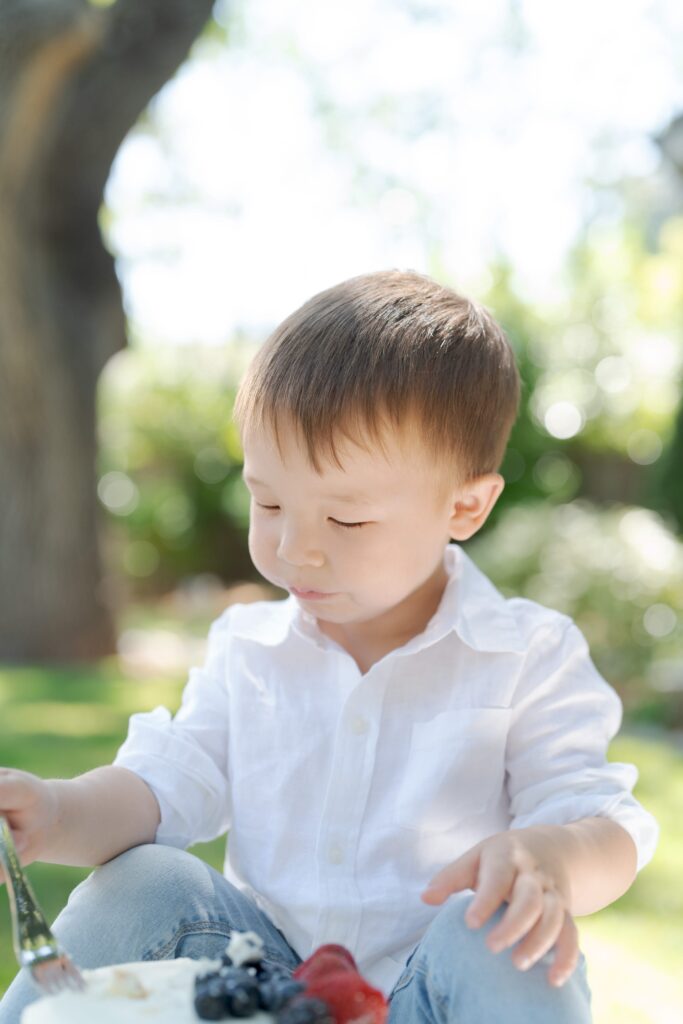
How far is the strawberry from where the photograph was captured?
106 cm

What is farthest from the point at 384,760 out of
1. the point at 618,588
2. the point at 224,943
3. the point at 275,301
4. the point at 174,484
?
the point at 275,301

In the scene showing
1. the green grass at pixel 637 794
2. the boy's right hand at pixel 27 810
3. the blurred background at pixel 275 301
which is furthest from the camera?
the blurred background at pixel 275 301

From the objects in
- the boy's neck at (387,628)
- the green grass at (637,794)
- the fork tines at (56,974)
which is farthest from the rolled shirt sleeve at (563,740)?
the green grass at (637,794)

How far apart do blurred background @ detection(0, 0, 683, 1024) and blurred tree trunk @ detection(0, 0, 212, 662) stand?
14 mm

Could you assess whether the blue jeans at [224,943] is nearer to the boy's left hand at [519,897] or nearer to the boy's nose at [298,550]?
the boy's left hand at [519,897]

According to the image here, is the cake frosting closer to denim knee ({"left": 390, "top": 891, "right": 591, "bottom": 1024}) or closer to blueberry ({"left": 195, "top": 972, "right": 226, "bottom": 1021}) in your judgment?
blueberry ({"left": 195, "top": 972, "right": 226, "bottom": 1021})

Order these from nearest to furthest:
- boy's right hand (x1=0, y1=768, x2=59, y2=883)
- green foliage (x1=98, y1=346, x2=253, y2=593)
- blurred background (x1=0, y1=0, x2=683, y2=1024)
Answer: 1. boy's right hand (x1=0, y1=768, x2=59, y2=883)
2. blurred background (x1=0, y1=0, x2=683, y2=1024)
3. green foliage (x1=98, y1=346, x2=253, y2=593)

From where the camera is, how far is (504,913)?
1.14 m

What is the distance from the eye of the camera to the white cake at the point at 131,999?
104 centimetres

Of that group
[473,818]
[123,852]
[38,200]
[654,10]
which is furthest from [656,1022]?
[654,10]

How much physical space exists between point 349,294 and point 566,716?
0.62 meters

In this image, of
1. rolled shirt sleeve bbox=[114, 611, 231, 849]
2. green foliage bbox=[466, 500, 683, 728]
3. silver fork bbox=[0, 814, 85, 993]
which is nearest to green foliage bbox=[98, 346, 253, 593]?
green foliage bbox=[466, 500, 683, 728]

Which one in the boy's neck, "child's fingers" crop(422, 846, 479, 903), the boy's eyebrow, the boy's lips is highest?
the boy's eyebrow

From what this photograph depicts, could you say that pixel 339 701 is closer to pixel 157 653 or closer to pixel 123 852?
pixel 123 852
